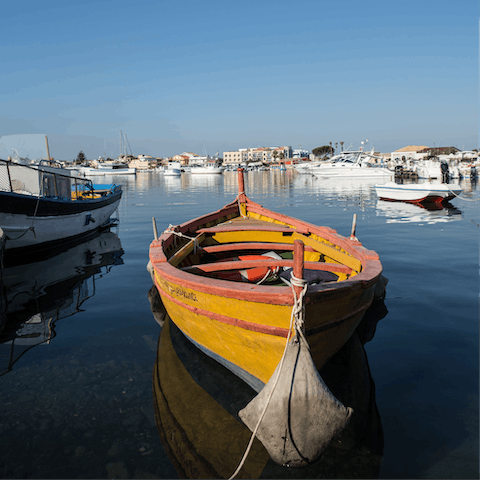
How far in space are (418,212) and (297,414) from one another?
74.5 ft

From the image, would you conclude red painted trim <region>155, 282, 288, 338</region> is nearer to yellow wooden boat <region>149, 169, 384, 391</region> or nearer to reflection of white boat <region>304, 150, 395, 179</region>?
yellow wooden boat <region>149, 169, 384, 391</region>

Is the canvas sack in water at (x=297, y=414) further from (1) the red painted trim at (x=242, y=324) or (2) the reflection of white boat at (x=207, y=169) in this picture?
(2) the reflection of white boat at (x=207, y=169)

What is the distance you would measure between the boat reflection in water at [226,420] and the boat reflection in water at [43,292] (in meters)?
2.68

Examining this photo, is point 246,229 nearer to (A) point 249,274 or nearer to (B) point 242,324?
(A) point 249,274

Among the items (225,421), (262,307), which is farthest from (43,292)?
(262,307)

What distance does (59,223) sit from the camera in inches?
534

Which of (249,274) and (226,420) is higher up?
(249,274)

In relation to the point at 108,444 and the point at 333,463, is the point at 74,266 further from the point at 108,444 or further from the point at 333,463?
the point at 333,463

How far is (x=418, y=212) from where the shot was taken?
74.2 ft

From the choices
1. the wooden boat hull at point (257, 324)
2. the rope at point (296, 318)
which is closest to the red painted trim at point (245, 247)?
the wooden boat hull at point (257, 324)

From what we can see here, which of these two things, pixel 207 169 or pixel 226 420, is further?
pixel 207 169

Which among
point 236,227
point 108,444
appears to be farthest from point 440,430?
point 236,227

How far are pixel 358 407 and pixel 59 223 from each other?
1311cm

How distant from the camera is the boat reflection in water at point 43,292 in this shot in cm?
636
